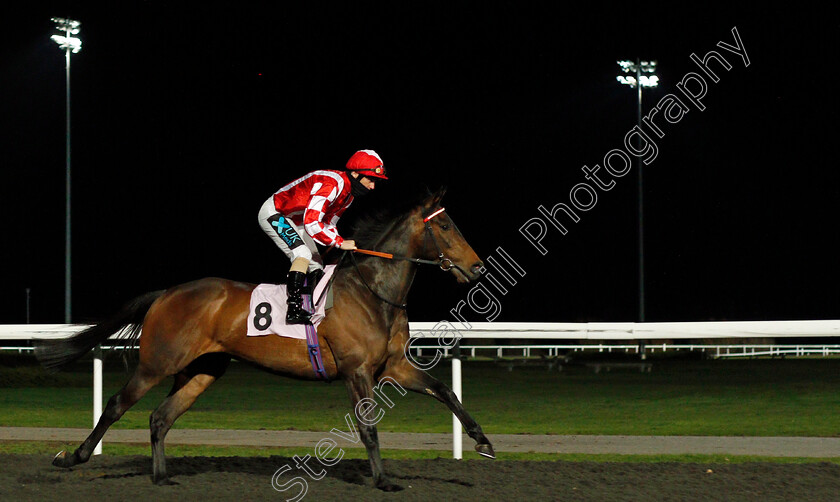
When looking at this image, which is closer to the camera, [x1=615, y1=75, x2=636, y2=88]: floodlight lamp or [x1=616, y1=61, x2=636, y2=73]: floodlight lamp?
[x1=616, y1=61, x2=636, y2=73]: floodlight lamp

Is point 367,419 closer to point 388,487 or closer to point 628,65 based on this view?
point 388,487

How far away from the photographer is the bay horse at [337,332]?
5.56 metres

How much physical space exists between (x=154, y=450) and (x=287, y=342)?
1010mm

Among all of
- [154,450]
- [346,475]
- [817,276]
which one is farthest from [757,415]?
Result: [817,276]

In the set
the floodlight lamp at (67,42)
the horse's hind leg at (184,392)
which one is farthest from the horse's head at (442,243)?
the floodlight lamp at (67,42)

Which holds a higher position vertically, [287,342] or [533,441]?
[287,342]

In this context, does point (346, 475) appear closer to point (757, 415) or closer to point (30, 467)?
point (30, 467)

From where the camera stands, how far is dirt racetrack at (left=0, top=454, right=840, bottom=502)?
5.16m

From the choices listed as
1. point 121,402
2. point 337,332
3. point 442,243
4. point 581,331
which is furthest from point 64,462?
point 581,331

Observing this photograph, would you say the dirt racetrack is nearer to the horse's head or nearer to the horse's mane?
the horse's head

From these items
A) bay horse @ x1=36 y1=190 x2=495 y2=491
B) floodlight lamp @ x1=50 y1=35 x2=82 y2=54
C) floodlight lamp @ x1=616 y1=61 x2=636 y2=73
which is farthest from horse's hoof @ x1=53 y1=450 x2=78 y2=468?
floodlight lamp @ x1=616 y1=61 x2=636 y2=73

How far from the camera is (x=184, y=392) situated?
5.98 m

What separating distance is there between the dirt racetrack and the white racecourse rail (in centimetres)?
65

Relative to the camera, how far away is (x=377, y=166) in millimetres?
5805
